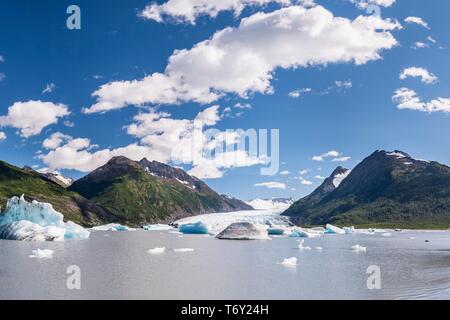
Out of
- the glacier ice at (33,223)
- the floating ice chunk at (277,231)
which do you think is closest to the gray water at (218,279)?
the glacier ice at (33,223)

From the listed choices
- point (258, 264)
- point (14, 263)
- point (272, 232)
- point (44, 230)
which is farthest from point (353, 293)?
point (272, 232)

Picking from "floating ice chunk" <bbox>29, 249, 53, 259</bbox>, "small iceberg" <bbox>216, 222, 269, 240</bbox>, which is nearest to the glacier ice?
"floating ice chunk" <bbox>29, 249, 53, 259</bbox>

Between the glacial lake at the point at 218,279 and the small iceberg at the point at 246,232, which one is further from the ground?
the small iceberg at the point at 246,232

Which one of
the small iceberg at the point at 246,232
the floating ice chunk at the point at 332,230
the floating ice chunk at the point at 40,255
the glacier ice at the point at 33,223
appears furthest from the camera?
the floating ice chunk at the point at 332,230

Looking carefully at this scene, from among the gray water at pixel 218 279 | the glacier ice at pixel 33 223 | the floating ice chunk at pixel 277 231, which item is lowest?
the gray water at pixel 218 279

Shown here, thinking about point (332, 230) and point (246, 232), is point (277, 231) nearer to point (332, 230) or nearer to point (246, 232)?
point (332, 230)

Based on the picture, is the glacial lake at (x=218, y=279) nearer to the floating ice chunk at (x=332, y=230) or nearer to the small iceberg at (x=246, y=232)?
the small iceberg at (x=246, y=232)

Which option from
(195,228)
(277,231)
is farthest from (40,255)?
(277,231)
